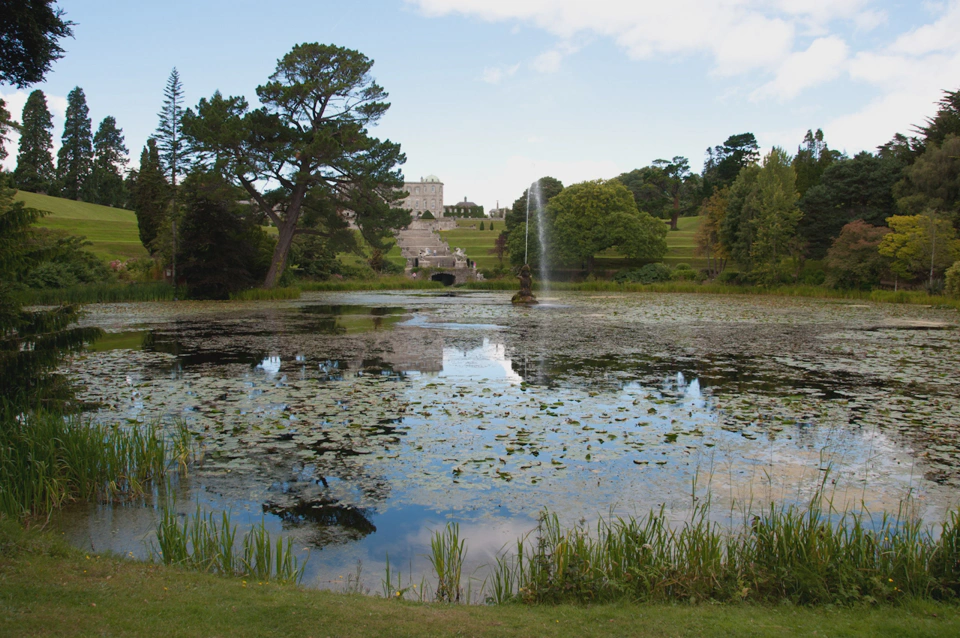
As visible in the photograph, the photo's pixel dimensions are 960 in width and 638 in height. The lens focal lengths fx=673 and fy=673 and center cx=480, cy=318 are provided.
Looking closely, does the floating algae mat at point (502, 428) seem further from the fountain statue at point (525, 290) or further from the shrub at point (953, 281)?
the shrub at point (953, 281)

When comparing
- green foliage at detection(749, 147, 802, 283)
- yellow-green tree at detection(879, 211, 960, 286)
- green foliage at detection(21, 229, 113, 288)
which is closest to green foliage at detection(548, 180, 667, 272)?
green foliage at detection(749, 147, 802, 283)

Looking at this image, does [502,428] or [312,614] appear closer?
[312,614]

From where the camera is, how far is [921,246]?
33281mm

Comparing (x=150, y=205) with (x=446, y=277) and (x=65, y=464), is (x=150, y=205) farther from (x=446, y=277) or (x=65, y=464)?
(x=65, y=464)

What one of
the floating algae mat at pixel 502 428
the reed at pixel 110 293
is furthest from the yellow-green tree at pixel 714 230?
the reed at pixel 110 293

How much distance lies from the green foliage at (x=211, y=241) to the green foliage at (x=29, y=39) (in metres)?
23.3

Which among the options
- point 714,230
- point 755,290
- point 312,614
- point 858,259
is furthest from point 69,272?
point 714,230

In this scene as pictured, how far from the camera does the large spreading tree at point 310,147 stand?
101ft

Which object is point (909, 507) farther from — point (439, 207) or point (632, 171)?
point (439, 207)

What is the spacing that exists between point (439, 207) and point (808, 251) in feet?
311

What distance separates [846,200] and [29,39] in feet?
165

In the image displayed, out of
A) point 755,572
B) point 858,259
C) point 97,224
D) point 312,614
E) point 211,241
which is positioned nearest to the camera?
point 312,614

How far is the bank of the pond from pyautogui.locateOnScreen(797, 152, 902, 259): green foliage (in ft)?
148

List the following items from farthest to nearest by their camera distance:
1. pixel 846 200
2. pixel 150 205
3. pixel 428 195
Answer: pixel 428 195
pixel 846 200
pixel 150 205
